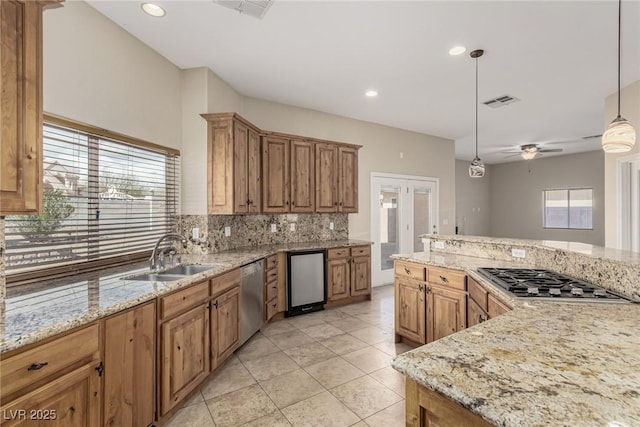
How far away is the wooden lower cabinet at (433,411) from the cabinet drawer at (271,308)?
2.77 metres

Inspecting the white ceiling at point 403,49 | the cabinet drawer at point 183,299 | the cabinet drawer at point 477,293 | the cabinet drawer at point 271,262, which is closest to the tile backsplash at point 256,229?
the cabinet drawer at point 271,262

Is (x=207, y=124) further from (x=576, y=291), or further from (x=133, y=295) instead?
(x=576, y=291)

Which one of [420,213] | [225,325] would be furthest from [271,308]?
[420,213]

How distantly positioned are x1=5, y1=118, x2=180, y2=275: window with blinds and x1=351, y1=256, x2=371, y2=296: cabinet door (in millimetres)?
2563

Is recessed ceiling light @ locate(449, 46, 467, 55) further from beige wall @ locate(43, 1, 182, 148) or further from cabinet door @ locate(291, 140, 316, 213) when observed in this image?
beige wall @ locate(43, 1, 182, 148)

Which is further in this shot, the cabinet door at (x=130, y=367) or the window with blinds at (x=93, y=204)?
the window with blinds at (x=93, y=204)

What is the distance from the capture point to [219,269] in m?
2.57

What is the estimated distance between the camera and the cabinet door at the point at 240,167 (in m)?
3.36

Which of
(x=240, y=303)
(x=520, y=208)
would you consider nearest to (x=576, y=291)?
(x=240, y=303)

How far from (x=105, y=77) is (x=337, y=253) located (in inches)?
127

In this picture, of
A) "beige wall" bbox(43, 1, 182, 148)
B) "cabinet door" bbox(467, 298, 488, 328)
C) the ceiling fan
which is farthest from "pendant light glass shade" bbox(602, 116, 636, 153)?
the ceiling fan

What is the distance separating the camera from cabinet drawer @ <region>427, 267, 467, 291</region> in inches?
101

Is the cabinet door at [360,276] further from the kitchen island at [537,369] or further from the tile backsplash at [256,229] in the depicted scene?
the kitchen island at [537,369]

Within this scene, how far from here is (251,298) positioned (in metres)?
3.21
